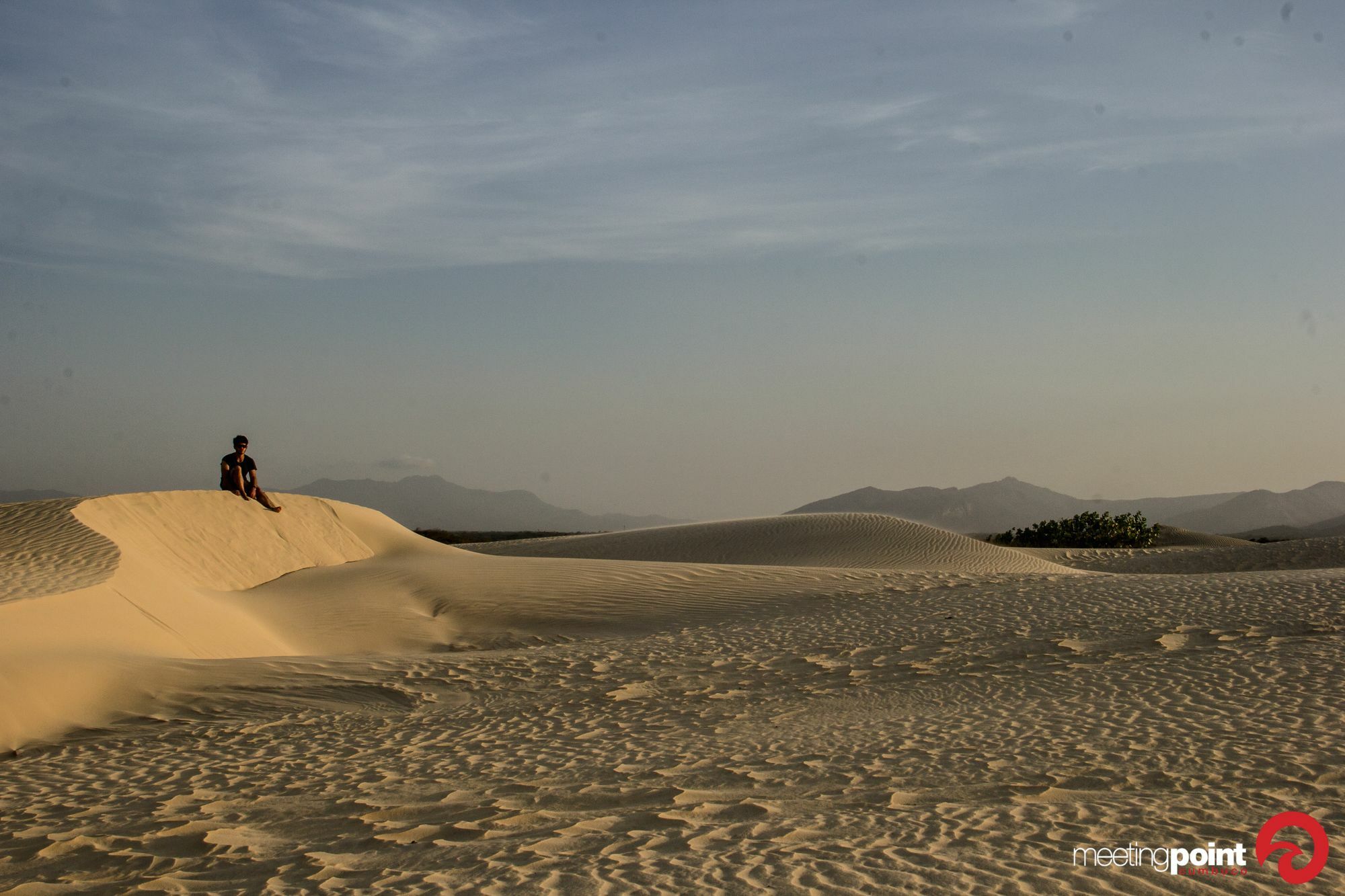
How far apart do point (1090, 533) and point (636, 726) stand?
3506 cm

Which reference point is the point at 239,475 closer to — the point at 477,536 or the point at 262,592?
the point at 262,592

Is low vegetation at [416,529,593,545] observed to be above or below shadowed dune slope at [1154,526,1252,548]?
below

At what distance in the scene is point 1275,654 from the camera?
9414 millimetres

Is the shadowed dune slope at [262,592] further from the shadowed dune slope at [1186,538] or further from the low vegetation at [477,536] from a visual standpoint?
the low vegetation at [477,536]

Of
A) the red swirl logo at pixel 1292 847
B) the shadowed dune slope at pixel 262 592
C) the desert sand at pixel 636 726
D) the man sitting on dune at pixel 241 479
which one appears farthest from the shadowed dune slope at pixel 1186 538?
the red swirl logo at pixel 1292 847

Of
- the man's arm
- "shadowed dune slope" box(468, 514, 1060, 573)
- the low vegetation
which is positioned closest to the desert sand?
the man's arm

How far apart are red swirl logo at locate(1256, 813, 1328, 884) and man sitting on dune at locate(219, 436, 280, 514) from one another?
18.4m

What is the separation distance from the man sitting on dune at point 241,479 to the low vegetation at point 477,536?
28906 millimetres

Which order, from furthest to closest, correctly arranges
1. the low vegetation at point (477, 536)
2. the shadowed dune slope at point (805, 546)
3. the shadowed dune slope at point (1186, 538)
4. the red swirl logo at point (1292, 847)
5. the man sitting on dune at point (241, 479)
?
the low vegetation at point (477, 536)
the shadowed dune slope at point (1186, 538)
the shadowed dune slope at point (805, 546)
the man sitting on dune at point (241, 479)
the red swirl logo at point (1292, 847)

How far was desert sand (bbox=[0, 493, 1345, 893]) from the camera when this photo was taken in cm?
496

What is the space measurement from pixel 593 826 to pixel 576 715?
331cm

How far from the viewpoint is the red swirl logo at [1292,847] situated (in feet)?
14.3

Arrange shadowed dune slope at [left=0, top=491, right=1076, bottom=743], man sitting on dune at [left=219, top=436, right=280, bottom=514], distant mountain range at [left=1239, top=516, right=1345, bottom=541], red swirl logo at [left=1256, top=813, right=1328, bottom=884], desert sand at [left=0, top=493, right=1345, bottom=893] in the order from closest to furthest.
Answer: red swirl logo at [left=1256, top=813, right=1328, bottom=884]
desert sand at [left=0, top=493, right=1345, bottom=893]
shadowed dune slope at [left=0, top=491, right=1076, bottom=743]
man sitting on dune at [left=219, top=436, right=280, bottom=514]
distant mountain range at [left=1239, top=516, right=1345, bottom=541]

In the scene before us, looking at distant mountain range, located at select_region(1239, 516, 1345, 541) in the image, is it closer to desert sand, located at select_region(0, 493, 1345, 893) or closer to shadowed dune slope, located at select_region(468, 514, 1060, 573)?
shadowed dune slope, located at select_region(468, 514, 1060, 573)
